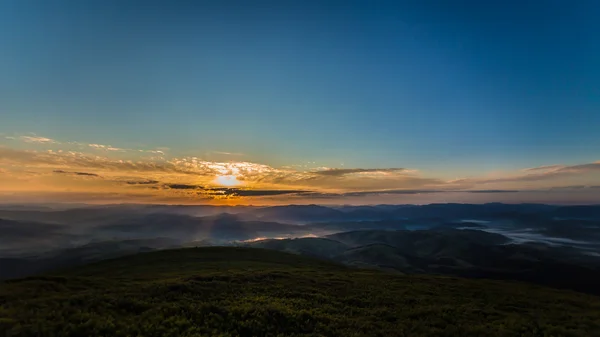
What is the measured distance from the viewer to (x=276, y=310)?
30703 millimetres

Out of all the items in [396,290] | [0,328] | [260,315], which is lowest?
[396,290]

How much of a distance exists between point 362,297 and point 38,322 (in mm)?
32999

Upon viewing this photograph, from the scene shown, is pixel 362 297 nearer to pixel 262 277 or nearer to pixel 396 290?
pixel 396 290

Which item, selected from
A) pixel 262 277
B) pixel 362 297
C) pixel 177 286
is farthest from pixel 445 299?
pixel 177 286

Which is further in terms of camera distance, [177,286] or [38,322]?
[177,286]

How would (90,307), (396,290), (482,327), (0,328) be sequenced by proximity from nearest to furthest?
(0,328) < (90,307) < (482,327) < (396,290)

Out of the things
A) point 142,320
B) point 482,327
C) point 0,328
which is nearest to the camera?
point 0,328

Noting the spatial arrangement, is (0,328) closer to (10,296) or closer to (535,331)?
(10,296)

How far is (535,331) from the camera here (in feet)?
104

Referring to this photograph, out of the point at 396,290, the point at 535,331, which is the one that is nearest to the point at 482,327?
the point at 535,331

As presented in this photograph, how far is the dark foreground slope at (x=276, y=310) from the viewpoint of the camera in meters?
24.8

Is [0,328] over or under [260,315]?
over

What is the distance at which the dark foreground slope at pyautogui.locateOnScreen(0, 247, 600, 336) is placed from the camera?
81.5 feet

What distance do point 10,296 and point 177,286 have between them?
602 inches
